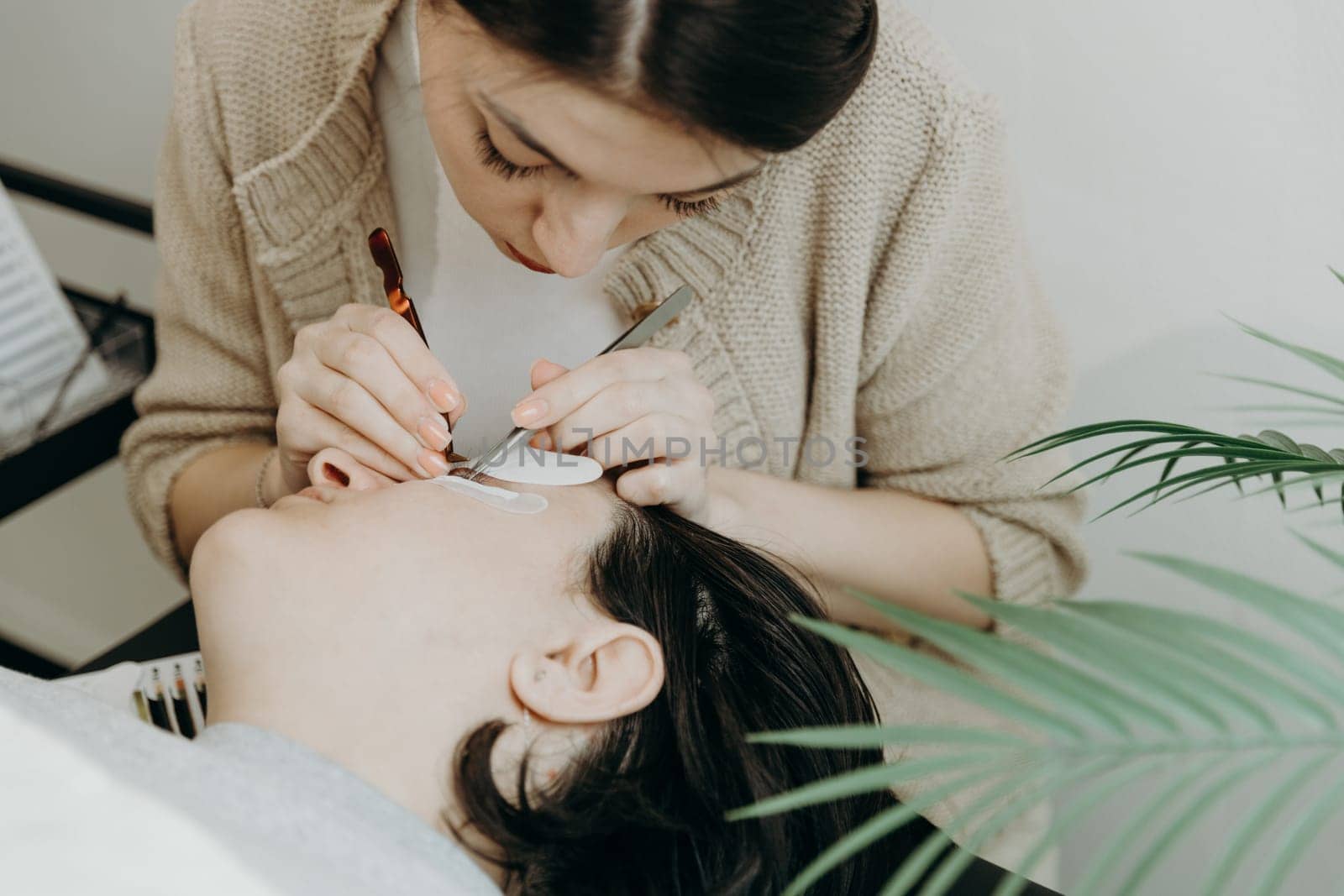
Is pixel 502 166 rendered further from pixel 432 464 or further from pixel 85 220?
pixel 85 220

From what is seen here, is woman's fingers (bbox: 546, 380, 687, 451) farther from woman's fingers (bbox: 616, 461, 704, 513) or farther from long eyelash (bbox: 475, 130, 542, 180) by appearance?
long eyelash (bbox: 475, 130, 542, 180)

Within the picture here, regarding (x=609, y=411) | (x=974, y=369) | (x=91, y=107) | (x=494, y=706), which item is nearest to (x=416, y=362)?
(x=609, y=411)

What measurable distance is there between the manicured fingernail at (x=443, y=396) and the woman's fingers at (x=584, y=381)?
0.15 feet

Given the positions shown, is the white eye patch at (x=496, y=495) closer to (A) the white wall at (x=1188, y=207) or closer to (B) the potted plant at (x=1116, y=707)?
(B) the potted plant at (x=1116, y=707)

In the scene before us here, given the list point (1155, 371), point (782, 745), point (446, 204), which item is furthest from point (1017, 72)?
point (782, 745)

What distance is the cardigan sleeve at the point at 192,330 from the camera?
0.89 m

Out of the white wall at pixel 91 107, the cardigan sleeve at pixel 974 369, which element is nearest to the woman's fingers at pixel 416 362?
the cardigan sleeve at pixel 974 369

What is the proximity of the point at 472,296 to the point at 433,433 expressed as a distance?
0.24 metres

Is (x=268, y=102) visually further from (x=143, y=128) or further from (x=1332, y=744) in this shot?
(x=1332, y=744)

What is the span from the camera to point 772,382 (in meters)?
0.90

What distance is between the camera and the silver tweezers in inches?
27.9

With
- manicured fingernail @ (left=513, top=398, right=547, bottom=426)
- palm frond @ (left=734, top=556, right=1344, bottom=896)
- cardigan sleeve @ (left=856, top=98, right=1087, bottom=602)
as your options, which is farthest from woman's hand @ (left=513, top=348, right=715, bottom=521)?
palm frond @ (left=734, top=556, right=1344, bottom=896)

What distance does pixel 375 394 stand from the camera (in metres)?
0.68

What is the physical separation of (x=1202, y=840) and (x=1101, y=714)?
37.6 inches
